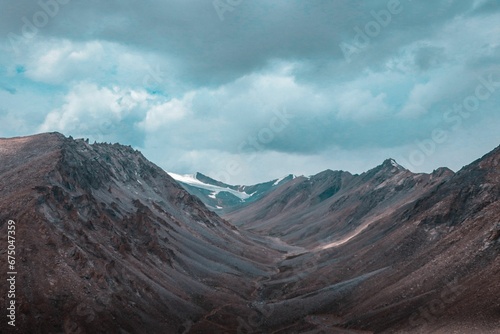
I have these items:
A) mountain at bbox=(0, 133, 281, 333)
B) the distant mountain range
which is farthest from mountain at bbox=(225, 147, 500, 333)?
mountain at bbox=(0, 133, 281, 333)

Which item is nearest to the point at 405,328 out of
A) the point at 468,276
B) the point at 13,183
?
the point at 468,276

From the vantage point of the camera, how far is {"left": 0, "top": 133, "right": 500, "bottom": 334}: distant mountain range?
243ft

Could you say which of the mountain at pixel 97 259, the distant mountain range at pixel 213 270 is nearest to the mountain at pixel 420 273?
the distant mountain range at pixel 213 270

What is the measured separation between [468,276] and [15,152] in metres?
119

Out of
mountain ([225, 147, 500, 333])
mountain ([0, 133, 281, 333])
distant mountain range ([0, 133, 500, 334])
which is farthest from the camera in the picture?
mountain ([0, 133, 281, 333])

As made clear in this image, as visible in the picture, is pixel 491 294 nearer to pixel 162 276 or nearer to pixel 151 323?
pixel 151 323

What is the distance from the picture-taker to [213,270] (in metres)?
138

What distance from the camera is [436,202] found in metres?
134

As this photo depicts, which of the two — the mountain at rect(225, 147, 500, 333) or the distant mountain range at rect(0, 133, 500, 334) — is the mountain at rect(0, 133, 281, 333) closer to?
the distant mountain range at rect(0, 133, 500, 334)

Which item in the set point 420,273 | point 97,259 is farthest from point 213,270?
point 420,273

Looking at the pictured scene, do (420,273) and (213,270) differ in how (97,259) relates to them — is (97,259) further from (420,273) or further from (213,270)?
(420,273)

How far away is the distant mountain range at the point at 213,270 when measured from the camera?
74125 mm

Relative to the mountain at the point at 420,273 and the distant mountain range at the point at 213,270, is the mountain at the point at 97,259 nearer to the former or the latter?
the distant mountain range at the point at 213,270

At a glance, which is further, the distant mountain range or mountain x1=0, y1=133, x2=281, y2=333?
mountain x1=0, y1=133, x2=281, y2=333
